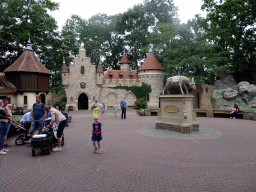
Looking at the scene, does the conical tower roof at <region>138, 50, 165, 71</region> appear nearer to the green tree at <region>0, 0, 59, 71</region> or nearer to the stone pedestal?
the green tree at <region>0, 0, 59, 71</region>

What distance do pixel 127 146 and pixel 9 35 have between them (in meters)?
28.0

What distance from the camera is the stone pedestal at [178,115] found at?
9.87 meters

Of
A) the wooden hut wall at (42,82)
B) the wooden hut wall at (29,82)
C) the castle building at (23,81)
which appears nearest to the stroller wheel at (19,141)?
the castle building at (23,81)

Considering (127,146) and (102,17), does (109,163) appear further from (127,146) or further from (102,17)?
(102,17)

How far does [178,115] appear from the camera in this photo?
403 inches

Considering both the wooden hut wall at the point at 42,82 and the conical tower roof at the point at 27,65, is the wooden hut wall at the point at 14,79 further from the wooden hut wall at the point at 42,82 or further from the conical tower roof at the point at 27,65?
the wooden hut wall at the point at 42,82

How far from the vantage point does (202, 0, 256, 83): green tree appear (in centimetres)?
2420

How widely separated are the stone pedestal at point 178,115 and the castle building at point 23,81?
18.7 meters

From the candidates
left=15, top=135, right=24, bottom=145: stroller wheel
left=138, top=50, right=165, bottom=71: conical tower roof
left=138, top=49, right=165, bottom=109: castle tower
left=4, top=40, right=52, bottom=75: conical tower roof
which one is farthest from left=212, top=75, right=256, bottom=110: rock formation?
left=4, top=40, right=52, bottom=75: conical tower roof

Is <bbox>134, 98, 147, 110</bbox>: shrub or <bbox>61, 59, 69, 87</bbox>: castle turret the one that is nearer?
<bbox>134, 98, 147, 110</bbox>: shrub

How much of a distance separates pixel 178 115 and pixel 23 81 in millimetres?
20375

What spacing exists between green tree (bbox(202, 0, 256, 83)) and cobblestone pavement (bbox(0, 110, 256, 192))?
22368 millimetres

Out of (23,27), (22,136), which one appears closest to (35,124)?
(22,136)

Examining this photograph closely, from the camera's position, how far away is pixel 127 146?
7051 millimetres
